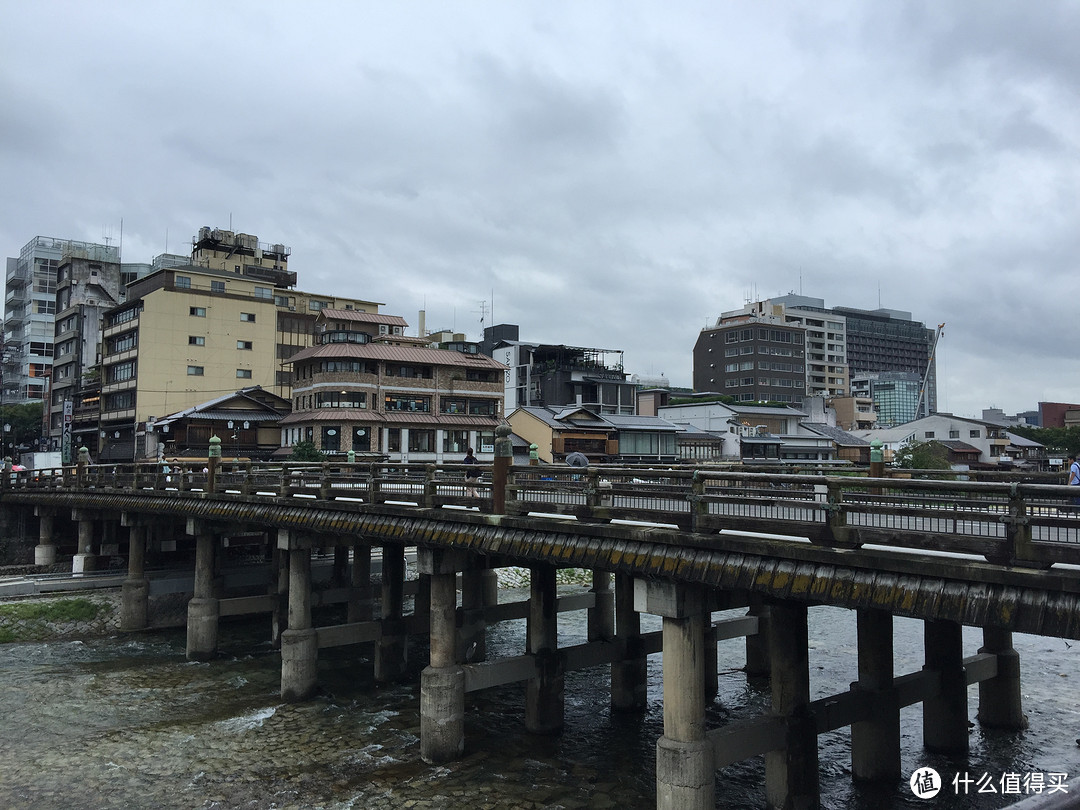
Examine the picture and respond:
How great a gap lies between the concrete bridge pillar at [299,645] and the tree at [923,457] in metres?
52.0

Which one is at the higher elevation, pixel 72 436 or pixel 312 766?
pixel 72 436

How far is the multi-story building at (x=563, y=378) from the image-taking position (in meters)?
84.4

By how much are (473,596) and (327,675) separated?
5.71m

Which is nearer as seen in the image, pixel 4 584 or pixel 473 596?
pixel 473 596

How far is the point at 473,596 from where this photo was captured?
27891 mm

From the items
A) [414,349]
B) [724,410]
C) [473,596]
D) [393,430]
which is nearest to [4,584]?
[473,596]

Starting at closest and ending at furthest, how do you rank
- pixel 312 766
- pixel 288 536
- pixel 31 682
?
pixel 312 766
pixel 288 536
pixel 31 682

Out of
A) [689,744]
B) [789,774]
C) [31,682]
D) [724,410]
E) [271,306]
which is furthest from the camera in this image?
[724,410]

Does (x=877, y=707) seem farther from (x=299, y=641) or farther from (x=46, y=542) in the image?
(x=46, y=542)

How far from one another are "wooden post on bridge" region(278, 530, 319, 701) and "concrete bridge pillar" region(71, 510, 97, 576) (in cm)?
2201

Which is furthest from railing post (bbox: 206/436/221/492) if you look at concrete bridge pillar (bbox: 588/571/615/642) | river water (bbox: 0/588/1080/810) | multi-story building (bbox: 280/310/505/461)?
multi-story building (bbox: 280/310/505/461)

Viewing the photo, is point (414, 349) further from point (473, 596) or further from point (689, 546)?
point (689, 546)

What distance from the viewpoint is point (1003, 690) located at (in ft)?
68.6

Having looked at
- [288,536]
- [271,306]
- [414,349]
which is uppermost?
[271,306]
